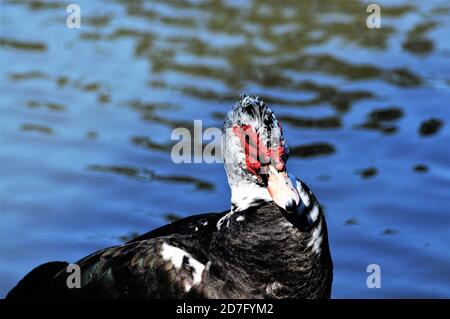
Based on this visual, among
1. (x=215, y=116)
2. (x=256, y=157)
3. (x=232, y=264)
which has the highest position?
(x=215, y=116)

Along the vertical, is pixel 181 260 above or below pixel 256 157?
below

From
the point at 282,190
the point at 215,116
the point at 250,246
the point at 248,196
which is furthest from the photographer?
the point at 215,116

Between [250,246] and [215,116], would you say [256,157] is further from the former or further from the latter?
[215,116]

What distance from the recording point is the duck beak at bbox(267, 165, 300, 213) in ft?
18.9

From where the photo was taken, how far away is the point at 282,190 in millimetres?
5793

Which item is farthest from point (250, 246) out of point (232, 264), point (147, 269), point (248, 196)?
point (147, 269)

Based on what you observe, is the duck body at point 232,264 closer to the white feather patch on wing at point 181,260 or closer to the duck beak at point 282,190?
the white feather patch on wing at point 181,260

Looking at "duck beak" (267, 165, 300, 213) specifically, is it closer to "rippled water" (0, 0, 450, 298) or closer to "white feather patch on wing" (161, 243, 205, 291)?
"white feather patch on wing" (161, 243, 205, 291)

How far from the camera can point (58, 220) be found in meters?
8.94

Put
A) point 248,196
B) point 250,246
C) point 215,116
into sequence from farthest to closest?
point 215,116, point 248,196, point 250,246

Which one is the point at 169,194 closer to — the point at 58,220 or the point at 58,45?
the point at 58,220

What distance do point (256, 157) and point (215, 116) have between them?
440 centimetres

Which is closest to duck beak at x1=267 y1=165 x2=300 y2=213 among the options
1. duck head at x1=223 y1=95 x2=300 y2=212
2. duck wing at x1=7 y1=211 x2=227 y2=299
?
duck head at x1=223 y1=95 x2=300 y2=212

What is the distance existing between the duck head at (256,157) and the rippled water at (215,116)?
6.07 ft
